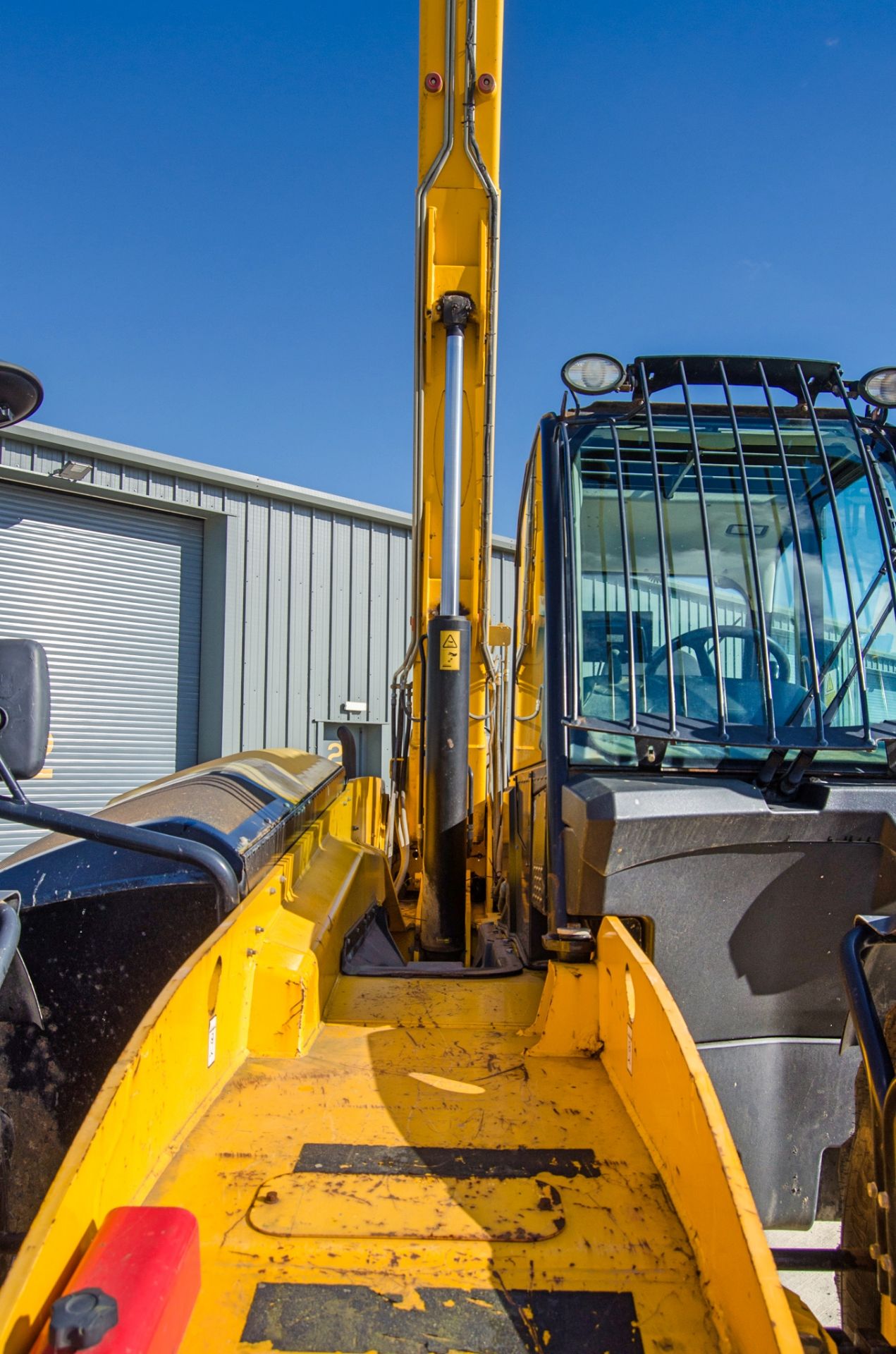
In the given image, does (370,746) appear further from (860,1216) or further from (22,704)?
(22,704)

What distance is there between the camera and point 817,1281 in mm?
3031

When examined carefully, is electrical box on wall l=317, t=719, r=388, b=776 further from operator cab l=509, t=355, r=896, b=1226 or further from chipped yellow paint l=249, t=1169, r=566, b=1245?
chipped yellow paint l=249, t=1169, r=566, b=1245

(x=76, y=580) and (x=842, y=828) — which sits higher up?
(x=76, y=580)

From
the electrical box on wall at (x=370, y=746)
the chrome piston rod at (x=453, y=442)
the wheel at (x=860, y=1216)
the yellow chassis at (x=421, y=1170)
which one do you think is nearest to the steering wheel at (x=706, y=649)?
the yellow chassis at (x=421, y=1170)

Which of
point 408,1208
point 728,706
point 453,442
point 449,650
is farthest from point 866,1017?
point 453,442

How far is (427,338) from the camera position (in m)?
4.09

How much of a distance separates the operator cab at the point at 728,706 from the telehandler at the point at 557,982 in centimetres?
1

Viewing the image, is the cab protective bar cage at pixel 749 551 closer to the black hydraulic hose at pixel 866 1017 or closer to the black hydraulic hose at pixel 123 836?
the black hydraulic hose at pixel 866 1017

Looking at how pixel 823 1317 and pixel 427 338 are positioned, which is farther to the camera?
pixel 427 338

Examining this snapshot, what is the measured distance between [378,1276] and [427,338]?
3.75 m

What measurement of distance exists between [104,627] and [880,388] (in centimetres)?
929

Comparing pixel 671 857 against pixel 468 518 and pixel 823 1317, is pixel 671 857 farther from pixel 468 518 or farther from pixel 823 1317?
pixel 468 518

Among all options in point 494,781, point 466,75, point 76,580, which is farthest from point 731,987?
point 76,580

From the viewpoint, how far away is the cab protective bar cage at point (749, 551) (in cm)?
225
